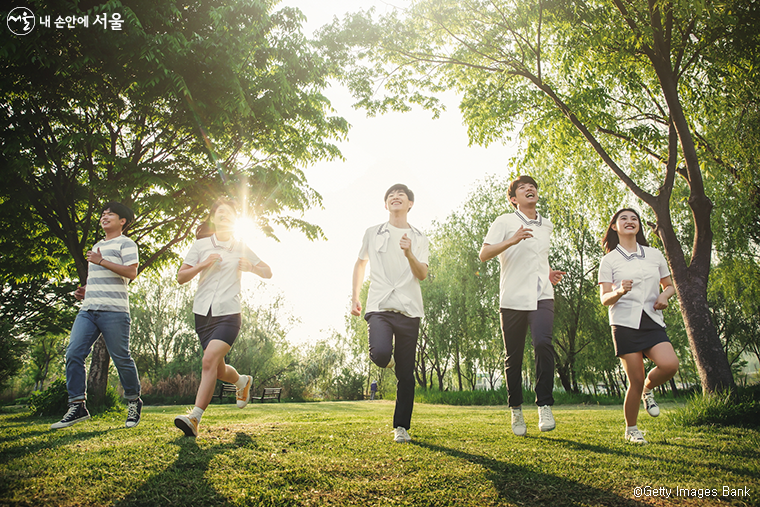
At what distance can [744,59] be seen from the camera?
7.71 metres

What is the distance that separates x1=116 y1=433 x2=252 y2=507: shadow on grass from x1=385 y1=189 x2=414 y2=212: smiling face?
2.82m

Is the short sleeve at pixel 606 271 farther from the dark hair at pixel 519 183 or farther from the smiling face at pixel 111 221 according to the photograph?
the smiling face at pixel 111 221

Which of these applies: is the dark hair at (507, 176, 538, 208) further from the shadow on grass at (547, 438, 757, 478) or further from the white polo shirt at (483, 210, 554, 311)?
the shadow on grass at (547, 438, 757, 478)

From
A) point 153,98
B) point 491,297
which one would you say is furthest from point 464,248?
point 153,98

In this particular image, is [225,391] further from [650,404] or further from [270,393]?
[650,404]

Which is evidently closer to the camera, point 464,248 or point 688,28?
point 688,28

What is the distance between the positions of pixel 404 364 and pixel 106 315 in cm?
350

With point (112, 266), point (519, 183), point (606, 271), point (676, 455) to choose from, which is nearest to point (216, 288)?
point (112, 266)

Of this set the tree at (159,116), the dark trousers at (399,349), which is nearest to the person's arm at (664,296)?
the dark trousers at (399,349)

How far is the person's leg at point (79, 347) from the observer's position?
4.70 m

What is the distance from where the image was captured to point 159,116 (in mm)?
9688

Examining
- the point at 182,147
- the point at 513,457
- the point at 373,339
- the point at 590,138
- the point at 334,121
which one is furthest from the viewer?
the point at 334,121

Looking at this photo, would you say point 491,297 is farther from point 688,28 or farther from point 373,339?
point 373,339

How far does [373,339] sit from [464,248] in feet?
80.3
